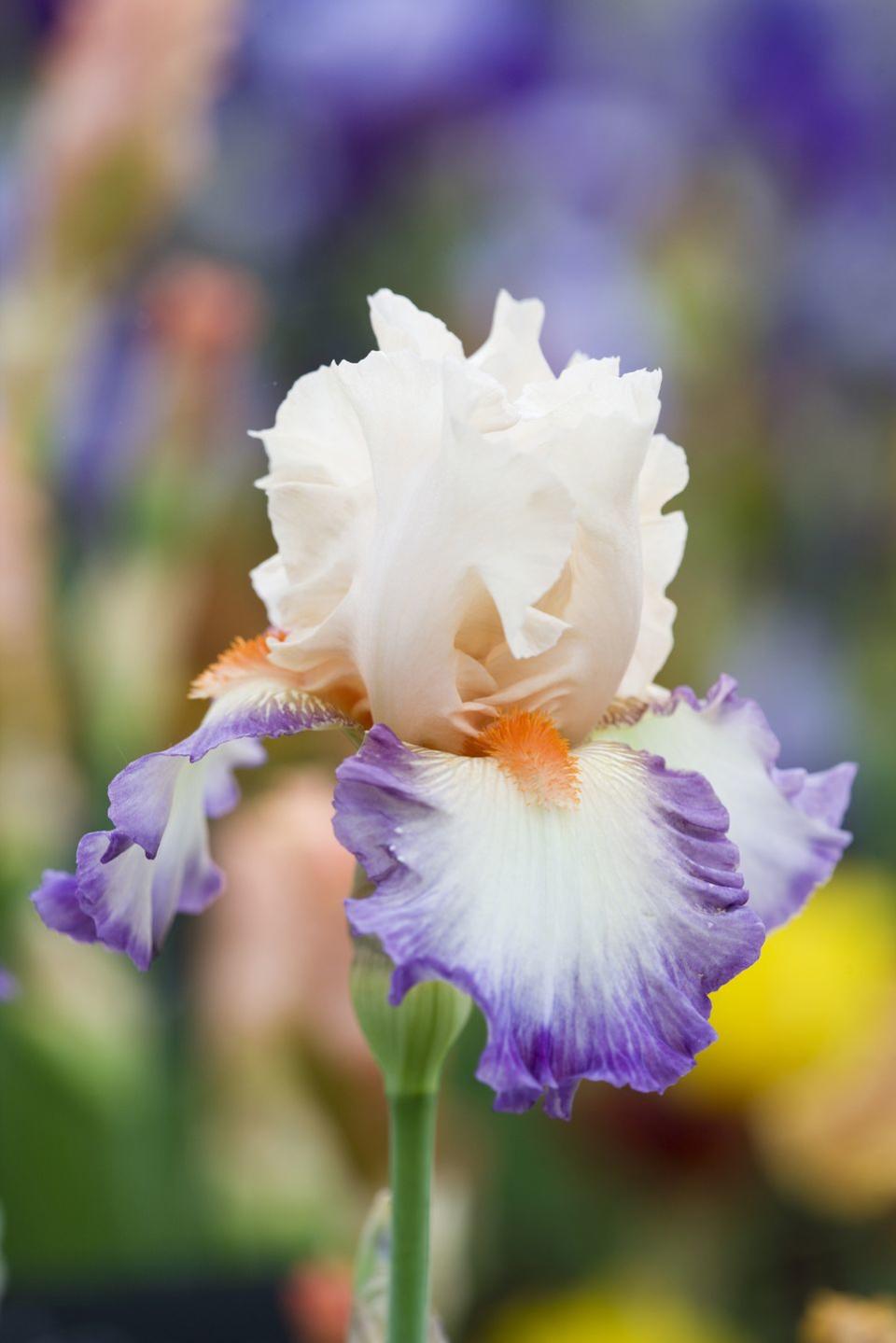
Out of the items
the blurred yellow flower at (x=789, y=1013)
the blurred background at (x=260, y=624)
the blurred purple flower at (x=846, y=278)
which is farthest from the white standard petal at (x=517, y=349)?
the blurred purple flower at (x=846, y=278)

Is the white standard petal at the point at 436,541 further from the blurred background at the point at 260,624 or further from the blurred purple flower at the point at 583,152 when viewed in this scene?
the blurred purple flower at the point at 583,152

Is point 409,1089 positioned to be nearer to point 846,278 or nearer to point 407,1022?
point 407,1022

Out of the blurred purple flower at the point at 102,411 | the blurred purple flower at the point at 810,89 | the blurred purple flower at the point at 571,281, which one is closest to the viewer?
the blurred purple flower at the point at 102,411

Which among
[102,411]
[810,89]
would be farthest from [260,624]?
[810,89]

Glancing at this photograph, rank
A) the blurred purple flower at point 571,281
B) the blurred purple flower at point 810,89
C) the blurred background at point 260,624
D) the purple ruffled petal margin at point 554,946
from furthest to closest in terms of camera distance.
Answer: the blurred purple flower at point 810,89 < the blurred purple flower at point 571,281 < the blurred background at point 260,624 < the purple ruffled petal margin at point 554,946

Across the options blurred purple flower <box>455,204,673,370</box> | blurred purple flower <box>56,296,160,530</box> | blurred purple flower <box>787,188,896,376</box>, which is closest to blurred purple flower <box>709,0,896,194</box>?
blurred purple flower <box>787,188,896,376</box>

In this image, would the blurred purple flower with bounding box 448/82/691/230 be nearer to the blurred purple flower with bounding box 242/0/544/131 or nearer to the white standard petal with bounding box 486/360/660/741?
the blurred purple flower with bounding box 242/0/544/131

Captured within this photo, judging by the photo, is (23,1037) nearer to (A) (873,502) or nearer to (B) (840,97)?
(A) (873,502)

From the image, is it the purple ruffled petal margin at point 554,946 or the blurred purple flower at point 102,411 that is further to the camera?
the blurred purple flower at point 102,411
